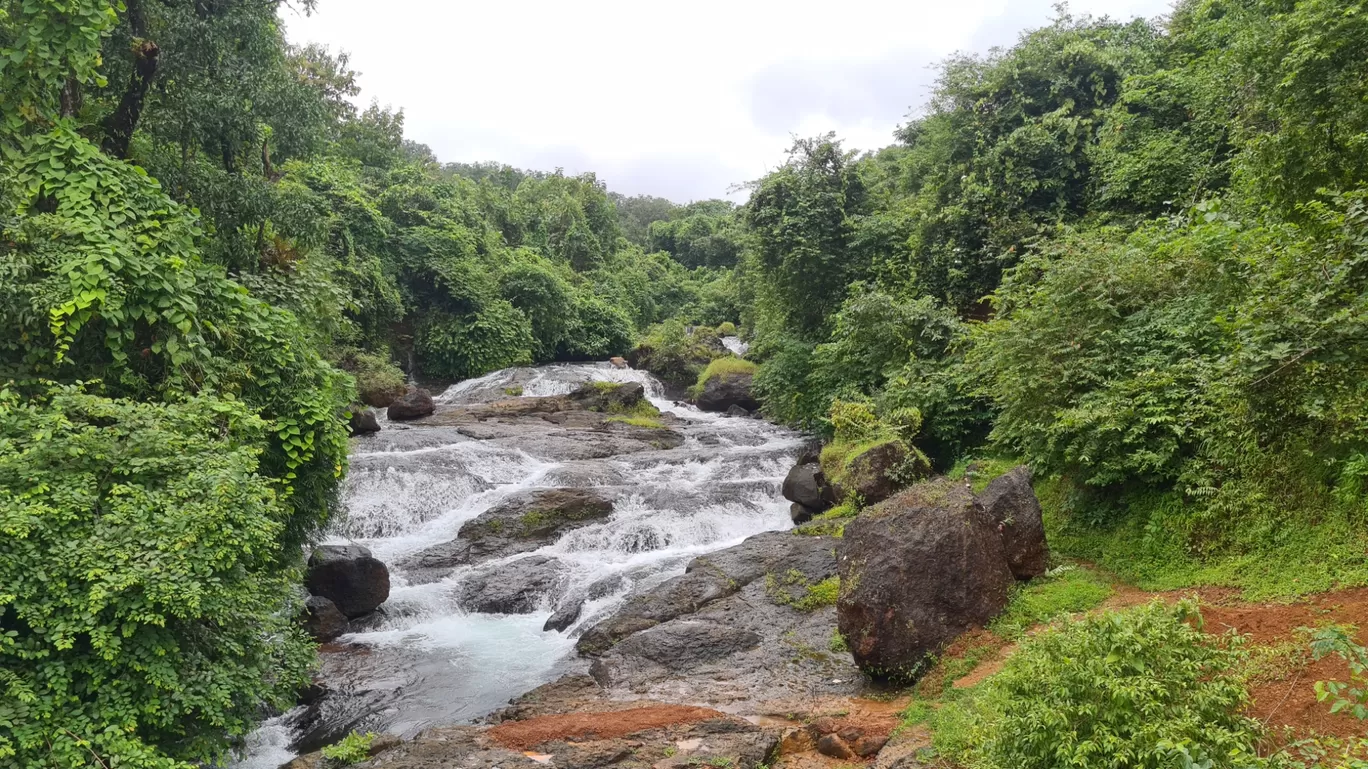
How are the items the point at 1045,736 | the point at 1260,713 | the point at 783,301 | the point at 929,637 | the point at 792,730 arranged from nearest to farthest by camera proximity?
1. the point at 1045,736
2. the point at 1260,713
3. the point at 792,730
4. the point at 929,637
5. the point at 783,301

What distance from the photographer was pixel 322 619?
10.7 metres

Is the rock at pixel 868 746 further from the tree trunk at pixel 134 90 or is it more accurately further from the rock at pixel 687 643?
the tree trunk at pixel 134 90

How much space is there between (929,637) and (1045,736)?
370 centimetres

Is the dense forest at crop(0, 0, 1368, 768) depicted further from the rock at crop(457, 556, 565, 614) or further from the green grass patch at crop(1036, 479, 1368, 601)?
the rock at crop(457, 556, 565, 614)

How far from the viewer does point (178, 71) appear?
30.1ft

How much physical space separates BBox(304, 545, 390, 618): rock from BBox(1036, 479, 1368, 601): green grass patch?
9.82 metres

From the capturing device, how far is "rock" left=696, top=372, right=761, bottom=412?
85.1 feet

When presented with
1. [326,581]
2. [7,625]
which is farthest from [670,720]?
[326,581]

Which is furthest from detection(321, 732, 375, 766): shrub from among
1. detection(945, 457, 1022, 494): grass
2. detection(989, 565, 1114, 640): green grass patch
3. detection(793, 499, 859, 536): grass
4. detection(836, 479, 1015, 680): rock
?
detection(945, 457, 1022, 494): grass

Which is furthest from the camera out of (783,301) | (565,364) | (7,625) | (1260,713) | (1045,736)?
(565,364)

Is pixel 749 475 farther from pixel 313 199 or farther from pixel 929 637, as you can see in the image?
pixel 313 199

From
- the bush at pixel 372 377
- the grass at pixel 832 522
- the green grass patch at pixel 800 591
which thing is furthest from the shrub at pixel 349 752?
the bush at pixel 372 377

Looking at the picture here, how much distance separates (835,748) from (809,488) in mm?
8444

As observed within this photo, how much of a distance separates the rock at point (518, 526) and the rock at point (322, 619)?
1.79 meters
